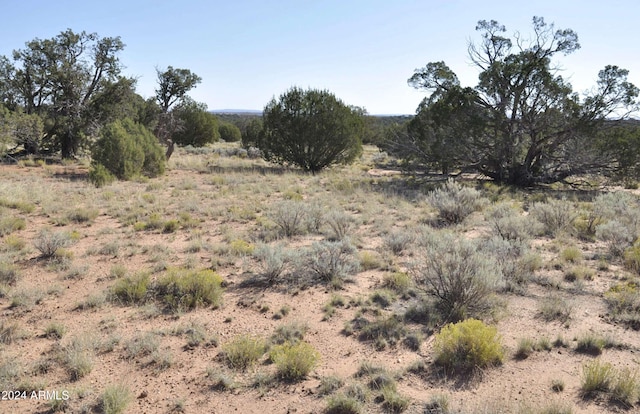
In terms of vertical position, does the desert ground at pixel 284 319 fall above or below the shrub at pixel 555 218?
below

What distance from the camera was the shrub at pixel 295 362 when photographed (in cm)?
416

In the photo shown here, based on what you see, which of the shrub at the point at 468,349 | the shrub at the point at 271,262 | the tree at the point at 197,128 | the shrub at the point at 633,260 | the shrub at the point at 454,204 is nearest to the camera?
the shrub at the point at 468,349

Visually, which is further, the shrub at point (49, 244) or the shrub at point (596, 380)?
the shrub at point (49, 244)

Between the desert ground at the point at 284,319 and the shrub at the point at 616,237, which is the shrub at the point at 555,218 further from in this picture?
the shrub at the point at 616,237

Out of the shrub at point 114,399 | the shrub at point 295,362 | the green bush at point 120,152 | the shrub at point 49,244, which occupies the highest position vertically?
the green bush at point 120,152

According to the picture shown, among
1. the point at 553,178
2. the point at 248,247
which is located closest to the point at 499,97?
the point at 553,178

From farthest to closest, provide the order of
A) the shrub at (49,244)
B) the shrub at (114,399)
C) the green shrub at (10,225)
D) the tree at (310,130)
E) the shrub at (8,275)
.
→ 1. the tree at (310,130)
2. the green shrub at (10,225)
3. the shrub at (49,244)
4. the shrub at (8,275)
5. the shrub at (114,399)

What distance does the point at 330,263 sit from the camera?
6.93 m

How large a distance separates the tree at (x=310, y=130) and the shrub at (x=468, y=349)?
18.9 meters

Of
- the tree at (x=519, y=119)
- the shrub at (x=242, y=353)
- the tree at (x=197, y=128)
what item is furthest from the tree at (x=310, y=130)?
the shrub at (x=242, y=353)

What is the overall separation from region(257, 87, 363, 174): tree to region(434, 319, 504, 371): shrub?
18.9 metres

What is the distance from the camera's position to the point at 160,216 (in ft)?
35.9

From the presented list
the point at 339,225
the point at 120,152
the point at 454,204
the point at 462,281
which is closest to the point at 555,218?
the point at 454,204

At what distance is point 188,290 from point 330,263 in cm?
233
